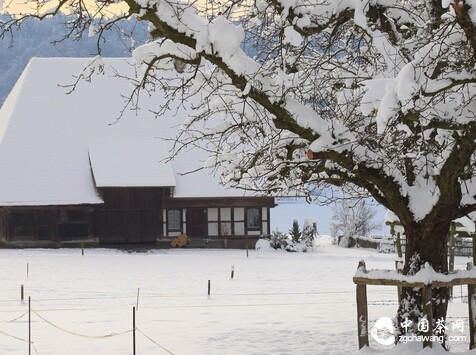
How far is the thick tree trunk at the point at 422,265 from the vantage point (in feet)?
40.1

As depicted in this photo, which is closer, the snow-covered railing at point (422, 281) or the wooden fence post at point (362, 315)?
the snow-covered railing at point (422, 281)

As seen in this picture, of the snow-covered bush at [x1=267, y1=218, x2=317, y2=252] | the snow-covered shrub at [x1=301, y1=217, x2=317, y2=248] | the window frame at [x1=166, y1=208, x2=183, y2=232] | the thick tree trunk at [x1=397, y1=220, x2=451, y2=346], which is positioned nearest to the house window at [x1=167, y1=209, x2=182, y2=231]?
the window frame at [x1=166, y1=208, x2=183, y2=232]

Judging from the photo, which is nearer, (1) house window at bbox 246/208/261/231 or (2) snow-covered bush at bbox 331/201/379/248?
(1) house window at bbox 246/208/261/231

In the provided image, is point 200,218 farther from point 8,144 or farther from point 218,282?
point 218,282

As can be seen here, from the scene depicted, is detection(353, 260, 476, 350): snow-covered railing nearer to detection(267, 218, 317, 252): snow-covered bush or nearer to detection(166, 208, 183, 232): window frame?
detection(267, 218, 317, 252): snow-covered bush

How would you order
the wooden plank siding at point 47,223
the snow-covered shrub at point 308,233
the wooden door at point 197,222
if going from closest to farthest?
the wooden plank siding at point 47,223, the wooden door at point 197,222, the snow-covered shrub at point 308,233

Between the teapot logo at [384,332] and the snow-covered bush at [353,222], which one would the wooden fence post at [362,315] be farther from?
the snow-covered bush at [353,222]

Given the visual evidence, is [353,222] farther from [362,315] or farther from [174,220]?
[362,315]

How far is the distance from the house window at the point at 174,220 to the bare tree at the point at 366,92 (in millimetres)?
30138

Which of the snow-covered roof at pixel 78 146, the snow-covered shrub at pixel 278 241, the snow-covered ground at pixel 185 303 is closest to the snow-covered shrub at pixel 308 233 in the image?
the snow-covered shrub at pixel 278 241

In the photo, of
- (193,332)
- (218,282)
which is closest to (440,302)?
(193,332)

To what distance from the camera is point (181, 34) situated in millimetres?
10984

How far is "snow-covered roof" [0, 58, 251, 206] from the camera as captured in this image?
42125mm

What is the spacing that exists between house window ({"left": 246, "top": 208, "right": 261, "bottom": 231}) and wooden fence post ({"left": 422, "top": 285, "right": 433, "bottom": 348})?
3320 centimetres
